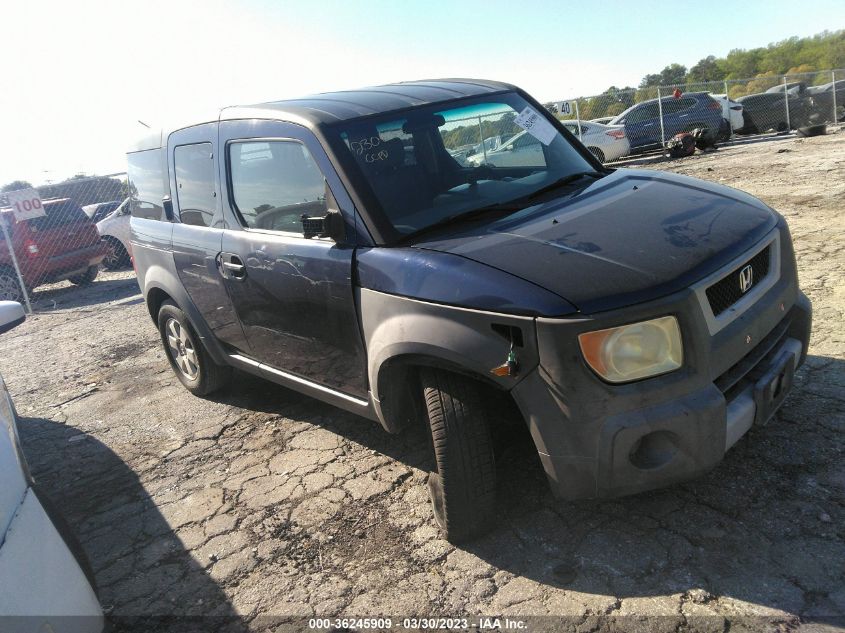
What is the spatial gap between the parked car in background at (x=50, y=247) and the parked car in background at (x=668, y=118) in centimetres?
1325

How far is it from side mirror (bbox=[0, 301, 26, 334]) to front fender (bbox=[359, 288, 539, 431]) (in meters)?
1.80

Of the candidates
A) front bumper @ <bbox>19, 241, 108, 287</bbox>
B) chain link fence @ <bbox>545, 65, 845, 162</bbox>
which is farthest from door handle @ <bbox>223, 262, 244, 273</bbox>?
chain link fence @ <bbox>545, 65, 845, 162</bbox>

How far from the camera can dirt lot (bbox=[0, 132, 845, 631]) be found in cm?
239

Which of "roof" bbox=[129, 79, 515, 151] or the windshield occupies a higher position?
"roof" bbox=[129, 79, 515, 151]

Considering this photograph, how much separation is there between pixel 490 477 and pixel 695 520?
0.86 metres

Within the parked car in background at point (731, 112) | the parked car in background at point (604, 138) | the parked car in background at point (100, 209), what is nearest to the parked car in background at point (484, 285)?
the parked car in background at point (100, 209)

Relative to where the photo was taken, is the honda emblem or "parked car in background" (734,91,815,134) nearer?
the honda emblem

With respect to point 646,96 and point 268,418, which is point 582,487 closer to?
point 268,418

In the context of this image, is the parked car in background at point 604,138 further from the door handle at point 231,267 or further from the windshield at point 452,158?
the door handle at point 231,267

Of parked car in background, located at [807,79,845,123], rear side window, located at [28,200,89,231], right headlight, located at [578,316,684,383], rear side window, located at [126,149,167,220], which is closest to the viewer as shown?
right headlight, located at [578,316,684,383]

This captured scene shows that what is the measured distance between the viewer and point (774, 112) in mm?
18969

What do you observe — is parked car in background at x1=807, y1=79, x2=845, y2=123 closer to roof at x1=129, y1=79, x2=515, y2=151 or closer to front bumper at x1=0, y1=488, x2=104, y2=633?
roof at x1=129, y1=79, x2=515, y2=151

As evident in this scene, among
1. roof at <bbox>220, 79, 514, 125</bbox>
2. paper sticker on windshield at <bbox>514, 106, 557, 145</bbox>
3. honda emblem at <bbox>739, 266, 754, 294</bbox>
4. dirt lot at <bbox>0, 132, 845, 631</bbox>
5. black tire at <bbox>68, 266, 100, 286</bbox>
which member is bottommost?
dirt lot at <bbox>0, 132, 845, 631</bbox>

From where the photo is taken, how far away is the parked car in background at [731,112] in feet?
56.2
